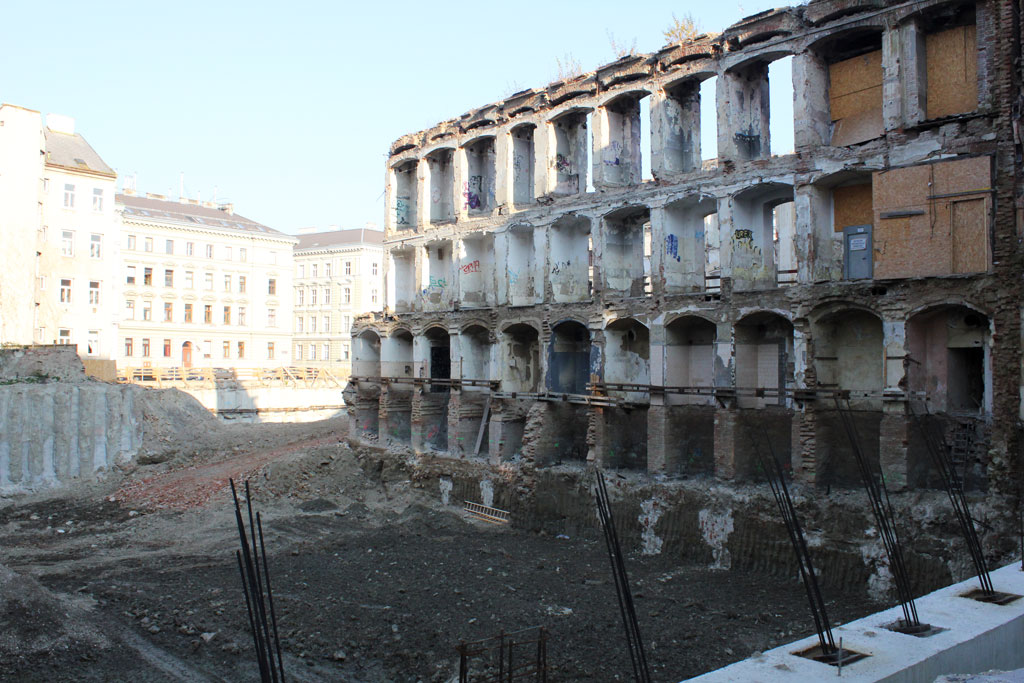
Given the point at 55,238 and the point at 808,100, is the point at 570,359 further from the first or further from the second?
the point at 55,238

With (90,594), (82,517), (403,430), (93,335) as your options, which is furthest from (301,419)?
(90,594)

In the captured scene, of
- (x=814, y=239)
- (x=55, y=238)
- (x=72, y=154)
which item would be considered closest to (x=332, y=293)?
(x=72, y=154)

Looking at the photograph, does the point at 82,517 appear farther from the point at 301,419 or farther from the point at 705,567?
the point at 301,419

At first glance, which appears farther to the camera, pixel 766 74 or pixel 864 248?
pixel 766 74

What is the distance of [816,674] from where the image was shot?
7.48 m

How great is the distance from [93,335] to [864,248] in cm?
4187

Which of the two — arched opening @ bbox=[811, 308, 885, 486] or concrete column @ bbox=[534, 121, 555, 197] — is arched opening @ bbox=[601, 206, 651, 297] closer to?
concrete column @ bbox=[534, 121, 555, 197]

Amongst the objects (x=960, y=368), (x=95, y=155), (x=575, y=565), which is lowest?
(x=575, y=565)

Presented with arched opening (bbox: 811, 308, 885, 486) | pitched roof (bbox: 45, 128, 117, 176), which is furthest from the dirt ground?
pitched roof (bbox: 45, 128, 117, 176)

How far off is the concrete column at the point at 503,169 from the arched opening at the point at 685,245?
23.9 ft

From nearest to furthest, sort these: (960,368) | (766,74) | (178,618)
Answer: (178,618), (960,368), (766,74)

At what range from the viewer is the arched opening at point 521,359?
1152 inches

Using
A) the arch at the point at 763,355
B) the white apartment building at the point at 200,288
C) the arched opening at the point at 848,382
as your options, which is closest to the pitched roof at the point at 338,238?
the white apartment building at the point at 200,288

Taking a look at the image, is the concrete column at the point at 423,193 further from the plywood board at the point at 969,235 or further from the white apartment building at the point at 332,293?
the white apartment building at the point at 332,293
